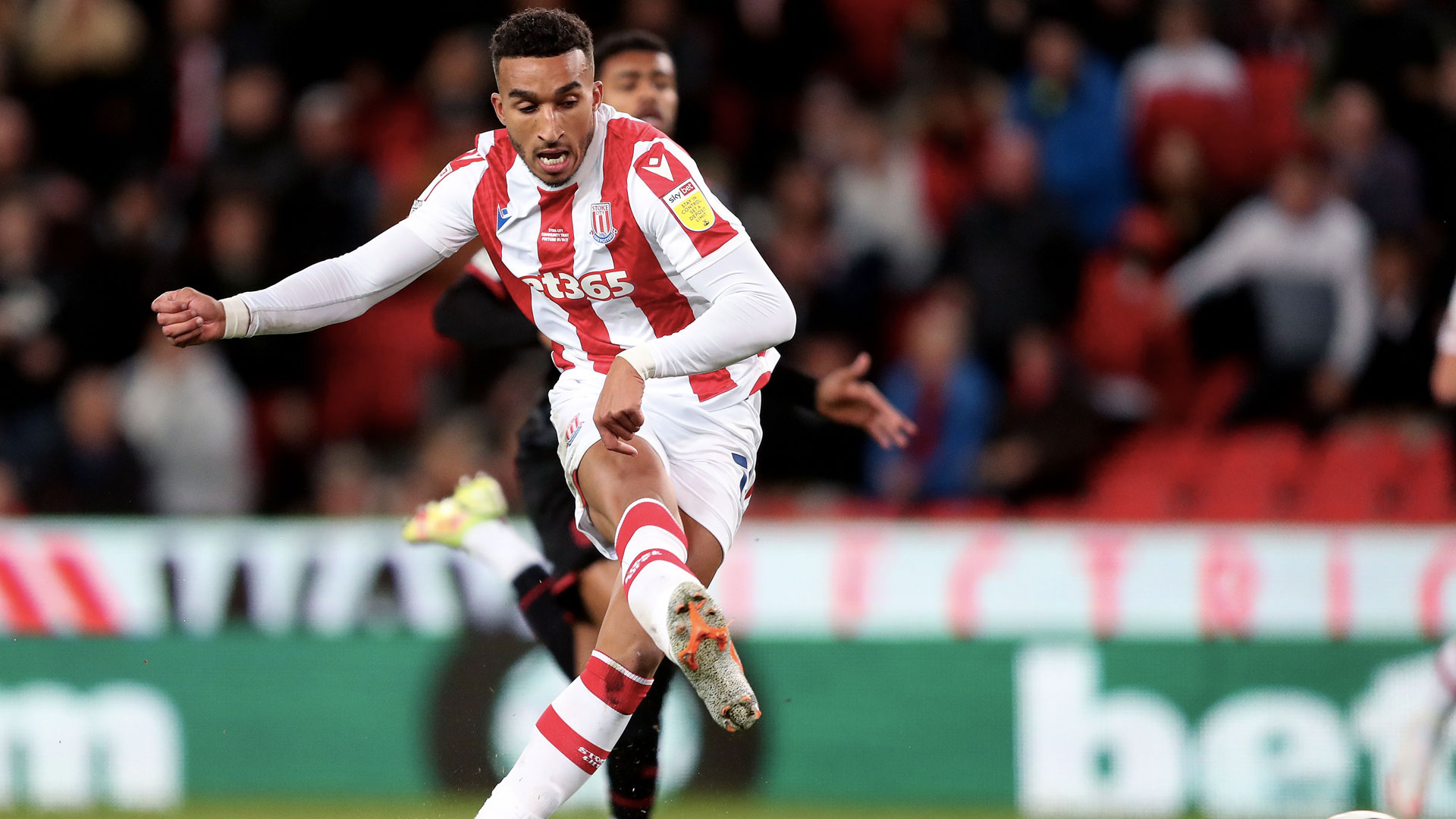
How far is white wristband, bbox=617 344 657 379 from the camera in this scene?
4652mm

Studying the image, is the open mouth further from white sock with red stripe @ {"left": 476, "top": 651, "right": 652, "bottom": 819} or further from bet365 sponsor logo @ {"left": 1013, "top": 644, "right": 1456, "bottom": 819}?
bet365 sponsor logo @ {"left": 1013, "top": 644, "right": 1456, "bottom": 819}

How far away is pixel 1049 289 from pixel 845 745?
11.0 feet

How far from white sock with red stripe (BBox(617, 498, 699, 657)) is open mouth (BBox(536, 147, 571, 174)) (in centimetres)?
93

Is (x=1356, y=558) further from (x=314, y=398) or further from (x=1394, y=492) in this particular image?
(x=314, y=398)

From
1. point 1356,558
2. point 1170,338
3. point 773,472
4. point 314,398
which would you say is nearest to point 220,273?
point 314,398

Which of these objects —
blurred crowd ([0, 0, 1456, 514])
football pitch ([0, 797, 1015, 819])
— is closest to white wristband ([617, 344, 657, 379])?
football pitch ([0, 797, 1015, 819])

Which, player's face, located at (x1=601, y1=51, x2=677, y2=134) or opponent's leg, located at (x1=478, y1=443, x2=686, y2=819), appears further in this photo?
player's face, located at (x1=601, y1=51, x2=677, y2=134)

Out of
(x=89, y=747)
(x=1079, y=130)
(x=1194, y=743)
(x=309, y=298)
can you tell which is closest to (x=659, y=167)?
(x=309, y=298)

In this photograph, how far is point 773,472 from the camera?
9.91m

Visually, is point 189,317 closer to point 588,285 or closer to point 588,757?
point 588,285

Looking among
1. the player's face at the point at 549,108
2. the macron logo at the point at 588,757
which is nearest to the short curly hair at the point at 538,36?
the player's face at the point at 549,108

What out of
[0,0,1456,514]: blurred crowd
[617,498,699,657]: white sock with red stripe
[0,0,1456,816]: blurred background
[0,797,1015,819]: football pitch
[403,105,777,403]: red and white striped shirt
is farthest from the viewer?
[0,0,1456,514]: blurred crowd

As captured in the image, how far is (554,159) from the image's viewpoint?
4895 mm

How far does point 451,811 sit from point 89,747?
176cm
